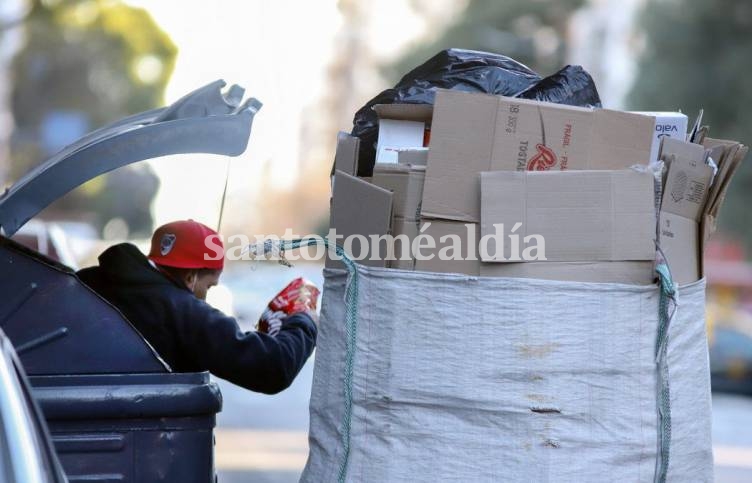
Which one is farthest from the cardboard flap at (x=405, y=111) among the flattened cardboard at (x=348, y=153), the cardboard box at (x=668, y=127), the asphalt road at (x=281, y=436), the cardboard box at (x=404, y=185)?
the asphalt road at (x=281, y=436)

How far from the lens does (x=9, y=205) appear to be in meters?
3.28

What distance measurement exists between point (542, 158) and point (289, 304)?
1.14 meters

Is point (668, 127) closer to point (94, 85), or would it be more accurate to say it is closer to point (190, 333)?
point (190, 333)

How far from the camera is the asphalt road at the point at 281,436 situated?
29.1 ft

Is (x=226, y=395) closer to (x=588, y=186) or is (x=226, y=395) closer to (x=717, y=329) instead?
(x=717, y=329)

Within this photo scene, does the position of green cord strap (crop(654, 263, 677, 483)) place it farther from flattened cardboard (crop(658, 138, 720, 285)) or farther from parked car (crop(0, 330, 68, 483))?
parked car (crop(0, 330, 68, 483))

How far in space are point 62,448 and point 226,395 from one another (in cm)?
1100

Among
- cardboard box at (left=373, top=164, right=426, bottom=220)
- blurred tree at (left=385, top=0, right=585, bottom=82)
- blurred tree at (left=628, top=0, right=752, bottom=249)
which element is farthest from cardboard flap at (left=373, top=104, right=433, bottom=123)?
blurred tree at (left=385, top=0, right=585, bottom=82)

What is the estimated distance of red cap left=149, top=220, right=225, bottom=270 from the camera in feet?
13.0

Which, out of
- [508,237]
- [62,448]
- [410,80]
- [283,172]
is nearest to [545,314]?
[508,237]

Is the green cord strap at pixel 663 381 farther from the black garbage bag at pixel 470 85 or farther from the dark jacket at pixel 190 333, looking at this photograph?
the dark jacket at pixel 190 333

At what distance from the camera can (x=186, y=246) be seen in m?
3.98

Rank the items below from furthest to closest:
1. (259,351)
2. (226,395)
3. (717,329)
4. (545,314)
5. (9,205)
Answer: (717,329) < (226,395) < (259,351) < (9,205) < (545,314)

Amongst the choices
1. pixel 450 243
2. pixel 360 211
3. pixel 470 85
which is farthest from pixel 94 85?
pixel 450 243
